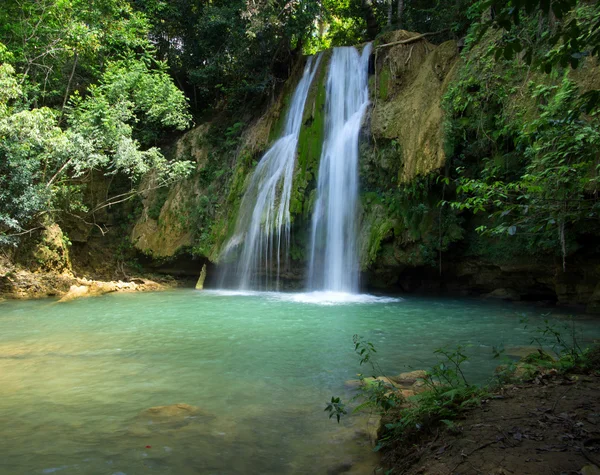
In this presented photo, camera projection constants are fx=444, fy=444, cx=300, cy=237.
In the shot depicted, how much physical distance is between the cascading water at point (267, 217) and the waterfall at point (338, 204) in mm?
1083

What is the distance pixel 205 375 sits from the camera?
5.64 metres

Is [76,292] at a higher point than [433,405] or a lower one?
lower

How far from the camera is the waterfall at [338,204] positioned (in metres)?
13.5

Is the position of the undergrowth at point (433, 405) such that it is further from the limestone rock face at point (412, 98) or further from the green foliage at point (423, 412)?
the limestone rock face at point (412, 98)

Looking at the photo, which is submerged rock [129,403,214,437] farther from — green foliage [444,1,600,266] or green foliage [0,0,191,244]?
green foliage [0,0,191,244]

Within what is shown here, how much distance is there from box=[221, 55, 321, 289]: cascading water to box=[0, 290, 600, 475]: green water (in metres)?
3.59

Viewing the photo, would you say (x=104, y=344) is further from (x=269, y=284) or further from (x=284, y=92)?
(x=284, y=92)

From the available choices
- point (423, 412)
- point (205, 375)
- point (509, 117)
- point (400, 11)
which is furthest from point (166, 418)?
point (400, 11)

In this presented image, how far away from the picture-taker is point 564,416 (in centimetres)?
294

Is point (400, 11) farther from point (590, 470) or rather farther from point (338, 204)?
point (590, 470)

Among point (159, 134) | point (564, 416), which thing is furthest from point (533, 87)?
point (159, 134)

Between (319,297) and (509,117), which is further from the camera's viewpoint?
(319,297)

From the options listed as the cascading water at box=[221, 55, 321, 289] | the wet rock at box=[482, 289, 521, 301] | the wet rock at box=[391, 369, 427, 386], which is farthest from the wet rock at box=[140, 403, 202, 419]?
the wet rock at box=[482, 289, 521, 301]

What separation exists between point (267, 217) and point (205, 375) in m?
9.11
